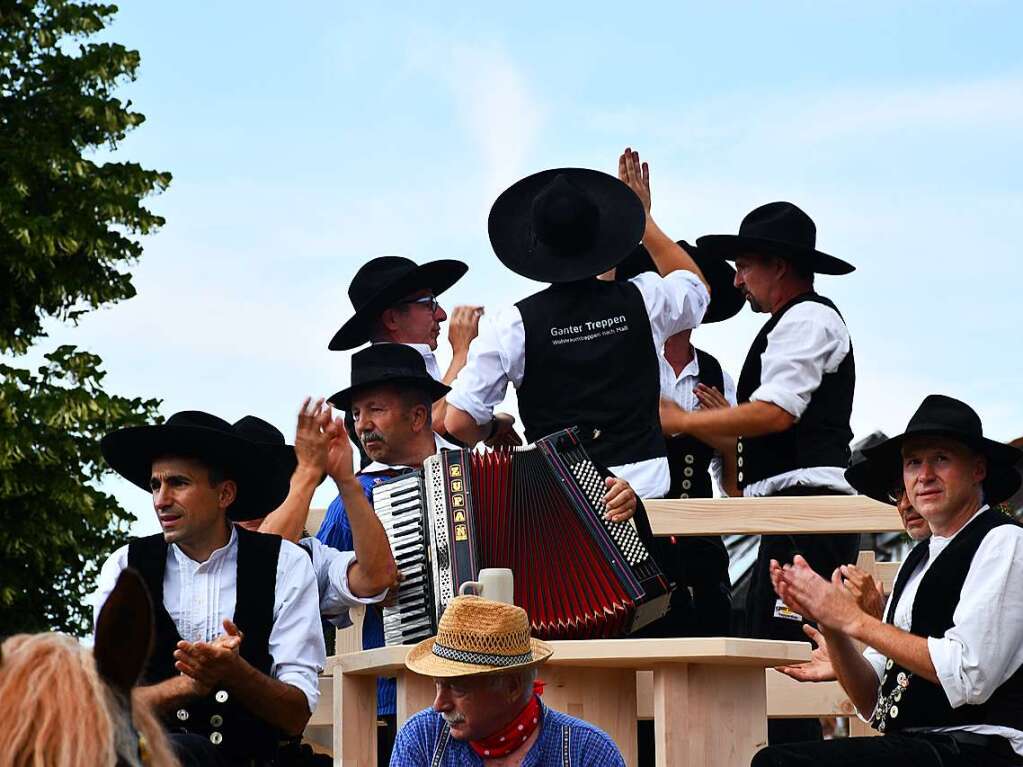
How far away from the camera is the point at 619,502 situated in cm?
630

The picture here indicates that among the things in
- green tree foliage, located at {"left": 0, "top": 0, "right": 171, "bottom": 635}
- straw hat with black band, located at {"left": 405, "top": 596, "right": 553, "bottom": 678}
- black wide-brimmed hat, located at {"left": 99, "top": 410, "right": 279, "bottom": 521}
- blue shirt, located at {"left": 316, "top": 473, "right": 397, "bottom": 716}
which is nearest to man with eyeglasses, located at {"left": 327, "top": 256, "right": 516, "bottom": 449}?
blue shirt, located at {"left": 316, "top": 473, "right": 397, "bottom": 716}

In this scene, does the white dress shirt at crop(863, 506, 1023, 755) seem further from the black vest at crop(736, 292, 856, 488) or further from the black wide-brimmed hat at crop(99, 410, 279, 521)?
the black wide-brimmed hat at crop(99, 410, 279, 521)

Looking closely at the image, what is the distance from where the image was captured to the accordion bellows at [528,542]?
6289 millimetres

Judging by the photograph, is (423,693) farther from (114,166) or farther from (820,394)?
(114,166)

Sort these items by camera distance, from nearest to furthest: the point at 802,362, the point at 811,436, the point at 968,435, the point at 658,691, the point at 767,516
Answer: the point at 968,435 → the point at 658,691 → the point at 767,516 → the point at 802,362 → the point at 811,436

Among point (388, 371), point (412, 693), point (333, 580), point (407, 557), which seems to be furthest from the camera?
point (388, 371)

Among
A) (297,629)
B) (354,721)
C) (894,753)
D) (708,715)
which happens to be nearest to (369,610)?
(354,721)

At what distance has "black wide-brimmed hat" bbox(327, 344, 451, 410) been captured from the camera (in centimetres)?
693

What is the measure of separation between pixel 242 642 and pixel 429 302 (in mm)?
2703

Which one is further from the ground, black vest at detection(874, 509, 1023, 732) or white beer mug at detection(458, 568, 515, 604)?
white beer mug at detection(458, 568, 515, 604)

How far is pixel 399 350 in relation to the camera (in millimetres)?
7098

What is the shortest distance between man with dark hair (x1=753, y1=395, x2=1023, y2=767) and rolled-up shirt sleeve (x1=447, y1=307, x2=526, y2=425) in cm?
184

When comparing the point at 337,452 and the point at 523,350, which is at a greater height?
the point at 523,350

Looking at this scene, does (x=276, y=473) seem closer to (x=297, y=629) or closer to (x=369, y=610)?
(x=297, y=629)
